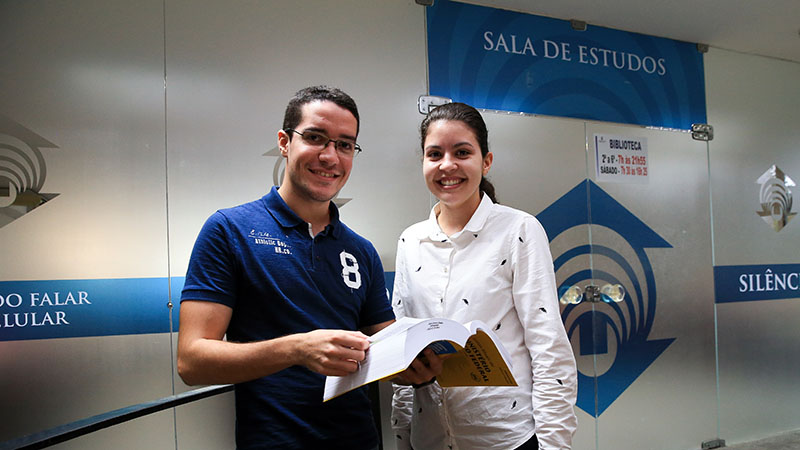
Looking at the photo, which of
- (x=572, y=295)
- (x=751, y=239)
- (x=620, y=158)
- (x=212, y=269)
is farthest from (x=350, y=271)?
(x=751, y=239)

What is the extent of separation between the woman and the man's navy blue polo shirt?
14.6 inches

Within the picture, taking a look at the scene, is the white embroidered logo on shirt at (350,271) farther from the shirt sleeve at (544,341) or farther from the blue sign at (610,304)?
the blue sign at (610,304)

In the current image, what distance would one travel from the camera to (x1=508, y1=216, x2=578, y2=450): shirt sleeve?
4.97 feet

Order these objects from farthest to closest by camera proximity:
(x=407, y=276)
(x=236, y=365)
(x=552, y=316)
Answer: (x=407, y=276) → (x=552, y=316) → (x=236, y=365)

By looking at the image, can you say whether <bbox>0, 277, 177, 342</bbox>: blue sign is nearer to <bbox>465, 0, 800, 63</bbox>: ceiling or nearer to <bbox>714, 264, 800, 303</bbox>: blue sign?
<bbox>465, 0, 800, 63</bbox>: ceiling

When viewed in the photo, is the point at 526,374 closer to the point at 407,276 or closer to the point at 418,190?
the point at 407,276

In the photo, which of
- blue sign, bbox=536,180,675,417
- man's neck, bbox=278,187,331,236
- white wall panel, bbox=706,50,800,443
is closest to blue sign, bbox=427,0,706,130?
white wall panel, bbox=706,50,800,443

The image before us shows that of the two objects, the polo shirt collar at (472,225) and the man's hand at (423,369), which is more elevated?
the polo shirt collar at (472,225)

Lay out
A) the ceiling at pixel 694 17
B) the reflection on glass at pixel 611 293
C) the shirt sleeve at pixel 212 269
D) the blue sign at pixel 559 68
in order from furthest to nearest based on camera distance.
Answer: the reflection on glass at pixel 611 293 < the ceiling at pixel 694 17 < the blue sign at pixel 559 68 < the shirt sleeve at pixel 212 269

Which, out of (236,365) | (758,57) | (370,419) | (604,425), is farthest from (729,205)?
(236,365)

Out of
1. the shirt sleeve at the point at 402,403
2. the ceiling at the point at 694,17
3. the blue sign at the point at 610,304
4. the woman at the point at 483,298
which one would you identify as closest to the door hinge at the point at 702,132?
the ceiling at the point at 694,17

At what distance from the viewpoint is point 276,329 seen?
4.19ft

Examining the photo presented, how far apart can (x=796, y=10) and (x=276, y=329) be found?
4010mm

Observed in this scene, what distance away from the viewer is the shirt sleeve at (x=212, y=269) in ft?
3.95
